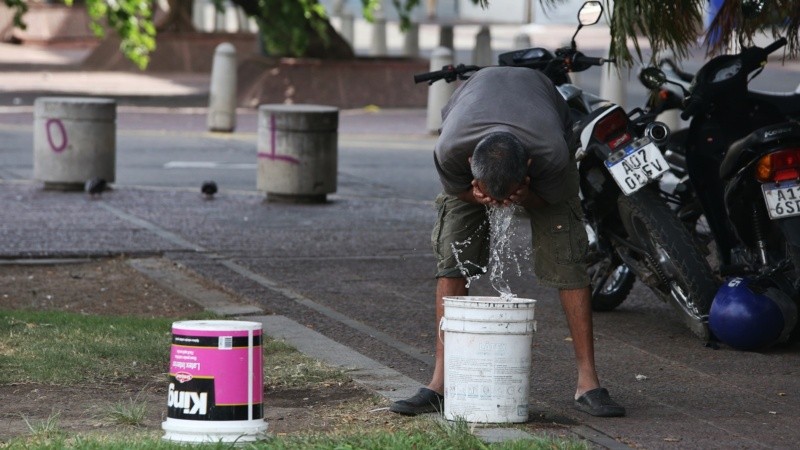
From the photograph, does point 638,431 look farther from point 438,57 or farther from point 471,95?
Answer: point 438,57

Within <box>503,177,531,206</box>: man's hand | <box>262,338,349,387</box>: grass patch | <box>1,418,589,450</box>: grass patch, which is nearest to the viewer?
<box>1,418,589,450</box>: grass patch

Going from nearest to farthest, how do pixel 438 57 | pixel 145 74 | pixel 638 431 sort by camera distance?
pixel 638 431
pixel 438 57
pixel 145 74

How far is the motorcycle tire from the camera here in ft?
25.8

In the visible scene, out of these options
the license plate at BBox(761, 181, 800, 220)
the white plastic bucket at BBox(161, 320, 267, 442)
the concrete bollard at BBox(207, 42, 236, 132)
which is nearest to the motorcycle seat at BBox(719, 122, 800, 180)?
the license plate at BBox(761, 181, 800, 220)

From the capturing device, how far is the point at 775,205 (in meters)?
6.65

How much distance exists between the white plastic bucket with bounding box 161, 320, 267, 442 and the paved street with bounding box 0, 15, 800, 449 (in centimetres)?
107

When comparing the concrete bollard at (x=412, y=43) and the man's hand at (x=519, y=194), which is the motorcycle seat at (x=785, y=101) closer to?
the man's hand at (x=519, y=194)

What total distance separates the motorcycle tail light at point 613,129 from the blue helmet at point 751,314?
842 mm

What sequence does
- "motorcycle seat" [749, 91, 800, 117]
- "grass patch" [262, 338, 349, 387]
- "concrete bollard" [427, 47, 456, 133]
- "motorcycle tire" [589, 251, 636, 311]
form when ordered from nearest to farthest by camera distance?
1. "grass patch" [262, 338, 349, 387]
2. "motorcycle seat" [749, 91, 800, 117]
3. "motorcycle tire" [589, 251, 636, 311]
4. "concrete bollard" [427, 47, 456, 133]

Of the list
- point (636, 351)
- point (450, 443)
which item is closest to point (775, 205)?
point (636, 351)

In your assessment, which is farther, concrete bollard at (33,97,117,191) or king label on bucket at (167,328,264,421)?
concrete bollard at (33,97,117,191)

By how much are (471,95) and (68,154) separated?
8141mm

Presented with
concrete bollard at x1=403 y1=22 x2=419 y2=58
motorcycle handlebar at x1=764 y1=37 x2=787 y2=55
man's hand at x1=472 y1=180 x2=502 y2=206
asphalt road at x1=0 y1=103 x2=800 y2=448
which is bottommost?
asphalt road at x1=0 y1=103 x2=800 y2=448

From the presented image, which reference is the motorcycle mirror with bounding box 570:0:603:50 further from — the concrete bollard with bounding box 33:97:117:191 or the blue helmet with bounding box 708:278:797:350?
the concrete bollard with bounding box 33:97:117:191
